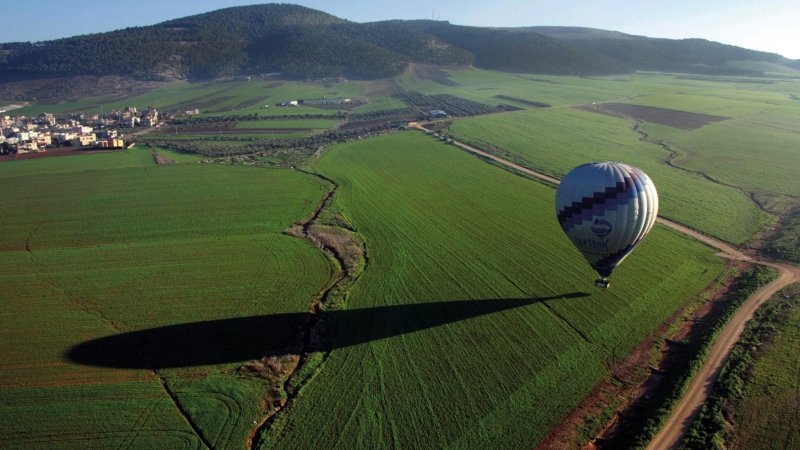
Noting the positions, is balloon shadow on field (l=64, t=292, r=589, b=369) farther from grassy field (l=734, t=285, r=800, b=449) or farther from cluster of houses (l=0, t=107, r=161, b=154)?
cluster of houses (l=0, t=107, r=161, b=154)

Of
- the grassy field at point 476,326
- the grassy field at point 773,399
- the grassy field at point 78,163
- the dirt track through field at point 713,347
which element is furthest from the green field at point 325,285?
the dirt track through field at point 713,347

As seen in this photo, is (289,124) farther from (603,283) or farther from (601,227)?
(601,227)

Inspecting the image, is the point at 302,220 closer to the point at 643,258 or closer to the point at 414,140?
the point at 643,258

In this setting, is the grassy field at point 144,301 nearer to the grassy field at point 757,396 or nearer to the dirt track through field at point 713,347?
the dirt track through field at point 713,347

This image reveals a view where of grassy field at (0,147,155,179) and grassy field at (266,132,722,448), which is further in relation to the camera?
grassy field at (0,147,155,179)

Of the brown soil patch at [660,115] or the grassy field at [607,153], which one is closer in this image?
the grassy field at [607,153]

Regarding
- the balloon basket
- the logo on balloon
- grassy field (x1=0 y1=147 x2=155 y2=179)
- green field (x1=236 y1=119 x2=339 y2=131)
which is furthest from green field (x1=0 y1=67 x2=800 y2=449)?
green field (x1=236 y1=119 x2=339 y2=131)
